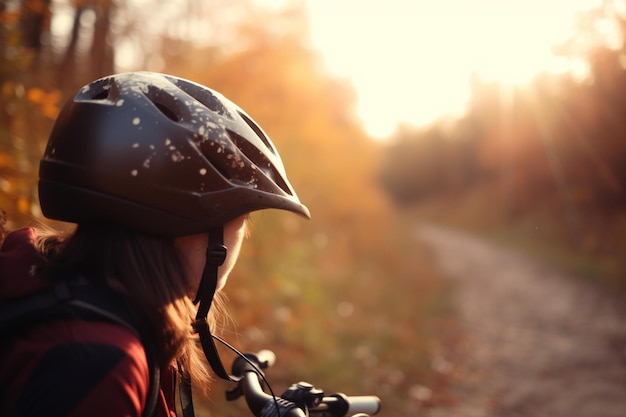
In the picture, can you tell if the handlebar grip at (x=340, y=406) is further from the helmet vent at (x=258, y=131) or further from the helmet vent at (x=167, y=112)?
the helmet vent at (x=167, y=112)

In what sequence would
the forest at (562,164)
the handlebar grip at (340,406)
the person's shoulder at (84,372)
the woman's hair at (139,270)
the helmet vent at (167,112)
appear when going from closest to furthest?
the person's shoulder at (84,372) < the woman's hair at (139,270) < the helmet vent at (167,112) < the handlebar grip at (340,406) < the forest at (562,164)

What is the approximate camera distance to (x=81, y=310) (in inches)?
51.0

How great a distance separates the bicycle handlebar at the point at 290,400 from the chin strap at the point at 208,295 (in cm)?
18

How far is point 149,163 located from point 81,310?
1.74ft

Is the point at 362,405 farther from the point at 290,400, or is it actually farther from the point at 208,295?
the point at 208,295

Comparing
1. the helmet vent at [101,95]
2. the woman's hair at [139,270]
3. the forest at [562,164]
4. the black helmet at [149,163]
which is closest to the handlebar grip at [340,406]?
the woman's hair at [139,270]

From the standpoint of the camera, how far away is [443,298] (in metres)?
12.3

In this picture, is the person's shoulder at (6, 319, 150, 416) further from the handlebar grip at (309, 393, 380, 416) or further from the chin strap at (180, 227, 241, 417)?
the handlebar grip at (309, 393, 380, 416)

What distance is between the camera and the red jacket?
3.79 ft

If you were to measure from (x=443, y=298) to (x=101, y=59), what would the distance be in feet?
27.9

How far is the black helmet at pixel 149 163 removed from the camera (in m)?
1.65

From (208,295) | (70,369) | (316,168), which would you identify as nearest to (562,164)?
(316,168)

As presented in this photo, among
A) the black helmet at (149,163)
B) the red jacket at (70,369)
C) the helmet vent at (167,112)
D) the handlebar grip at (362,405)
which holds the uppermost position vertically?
the helmet vent at (167,112)

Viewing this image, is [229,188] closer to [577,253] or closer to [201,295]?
[201,295]
